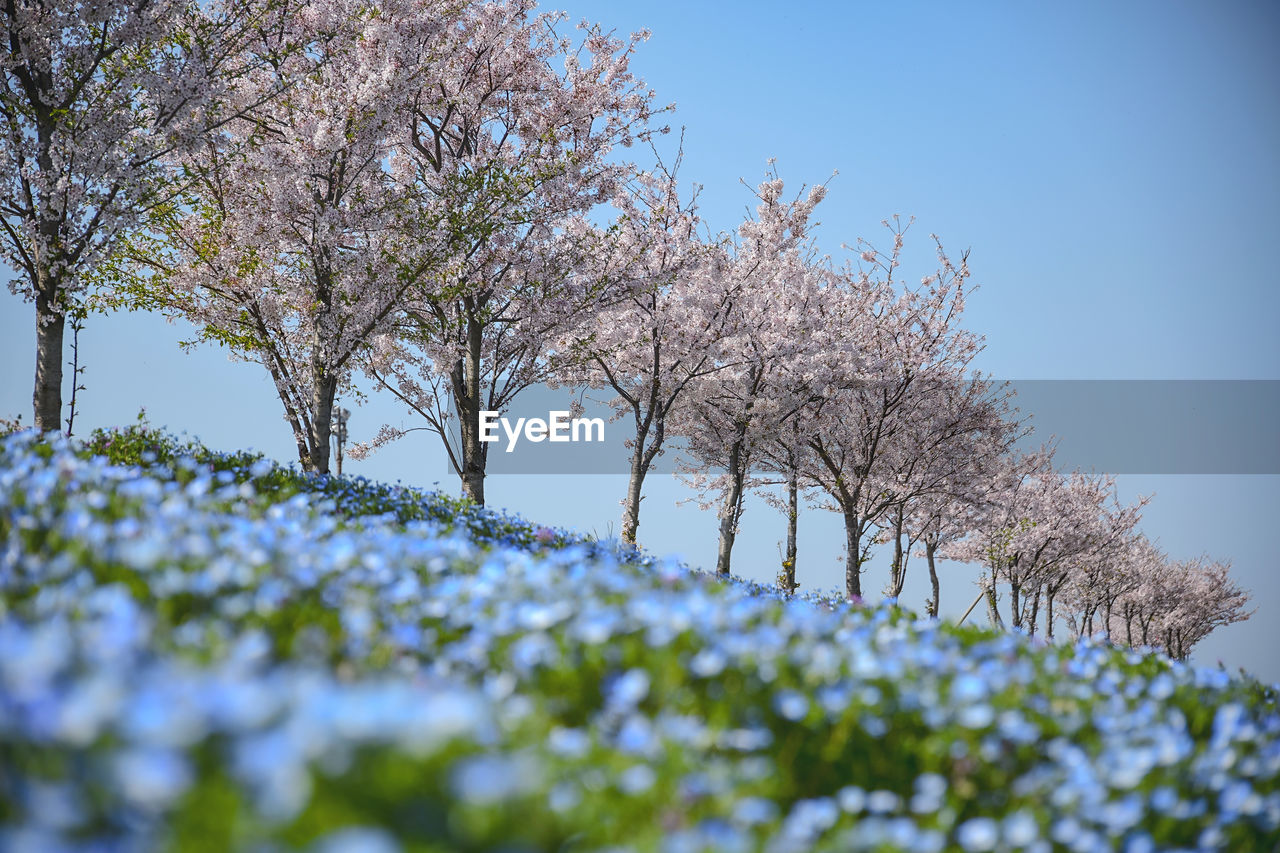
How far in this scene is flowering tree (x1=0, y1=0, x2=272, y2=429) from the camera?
10.3 m

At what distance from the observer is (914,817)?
10.1ft

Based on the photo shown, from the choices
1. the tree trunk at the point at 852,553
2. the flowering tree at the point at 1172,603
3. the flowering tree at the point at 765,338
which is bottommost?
the flowering tree at the point at 1172,603

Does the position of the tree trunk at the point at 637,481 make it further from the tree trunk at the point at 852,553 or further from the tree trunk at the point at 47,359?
the tree trunk at the point at 47,359

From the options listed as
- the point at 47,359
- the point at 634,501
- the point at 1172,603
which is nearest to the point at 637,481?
the point at 634,501

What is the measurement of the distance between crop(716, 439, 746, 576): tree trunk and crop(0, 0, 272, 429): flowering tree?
42.1 feet

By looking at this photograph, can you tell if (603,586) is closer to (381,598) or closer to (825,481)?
(381,598)

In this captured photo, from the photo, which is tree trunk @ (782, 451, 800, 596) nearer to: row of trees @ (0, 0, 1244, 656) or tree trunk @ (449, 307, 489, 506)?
row of trees @ (0, 0, 1244, 656)

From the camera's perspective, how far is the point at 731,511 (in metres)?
19.6

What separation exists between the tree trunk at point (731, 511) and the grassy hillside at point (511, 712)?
46.8ft

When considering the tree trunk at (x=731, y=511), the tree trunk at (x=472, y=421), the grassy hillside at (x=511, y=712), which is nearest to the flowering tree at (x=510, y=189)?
the tree trunk at (x=472, y=421)

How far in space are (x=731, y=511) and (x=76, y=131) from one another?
13977 mm

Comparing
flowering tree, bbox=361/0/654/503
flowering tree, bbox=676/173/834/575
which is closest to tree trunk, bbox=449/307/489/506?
flowering tree, bbox=361/0/654/503

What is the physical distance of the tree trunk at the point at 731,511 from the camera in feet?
63.4

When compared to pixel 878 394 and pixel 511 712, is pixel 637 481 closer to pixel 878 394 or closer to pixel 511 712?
pixel 878 394
